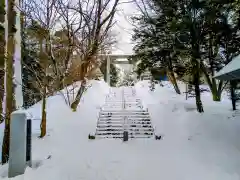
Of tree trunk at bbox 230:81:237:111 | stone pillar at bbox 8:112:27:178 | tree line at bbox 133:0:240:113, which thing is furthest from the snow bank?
tree trunk at bbox 230:81:237:111

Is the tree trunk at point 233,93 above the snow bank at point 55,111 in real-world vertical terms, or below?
above

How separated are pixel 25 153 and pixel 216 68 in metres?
9.09

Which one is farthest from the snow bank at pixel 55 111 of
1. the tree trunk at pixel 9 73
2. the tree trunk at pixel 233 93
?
the tree trunk at pixel 233 93

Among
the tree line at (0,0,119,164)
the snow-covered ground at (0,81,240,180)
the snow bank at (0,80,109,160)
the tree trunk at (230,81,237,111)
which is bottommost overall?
the snow-covered ground at (0,81,240,180)

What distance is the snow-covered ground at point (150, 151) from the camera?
4.64m

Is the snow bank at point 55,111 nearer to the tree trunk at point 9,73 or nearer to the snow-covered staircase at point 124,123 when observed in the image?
the snow-covered staircase at point 124,123

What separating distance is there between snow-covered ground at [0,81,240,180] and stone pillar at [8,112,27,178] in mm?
175

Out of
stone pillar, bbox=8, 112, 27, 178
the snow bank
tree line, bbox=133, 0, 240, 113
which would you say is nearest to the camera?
stone pillar, bbox=8, 112, 27, 178

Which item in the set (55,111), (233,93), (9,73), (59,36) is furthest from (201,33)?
(9,73)

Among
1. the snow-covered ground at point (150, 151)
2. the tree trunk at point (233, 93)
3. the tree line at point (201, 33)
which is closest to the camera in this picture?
the snow-covered ground at point (150, 151)

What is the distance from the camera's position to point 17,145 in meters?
4.52

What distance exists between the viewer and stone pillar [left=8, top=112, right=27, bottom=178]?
4449mm

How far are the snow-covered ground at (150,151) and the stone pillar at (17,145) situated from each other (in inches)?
6.9

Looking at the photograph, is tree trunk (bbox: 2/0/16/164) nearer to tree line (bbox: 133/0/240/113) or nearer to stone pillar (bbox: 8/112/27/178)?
stone pillar (bbox: 8/112/27/178)
